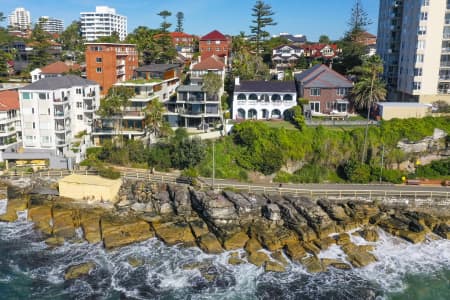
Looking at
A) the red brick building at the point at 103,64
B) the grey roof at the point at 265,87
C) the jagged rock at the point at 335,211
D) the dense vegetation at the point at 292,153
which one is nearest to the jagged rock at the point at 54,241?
the dense vegetation at the point at 292,153

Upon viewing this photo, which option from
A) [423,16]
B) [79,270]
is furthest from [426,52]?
[79,270]

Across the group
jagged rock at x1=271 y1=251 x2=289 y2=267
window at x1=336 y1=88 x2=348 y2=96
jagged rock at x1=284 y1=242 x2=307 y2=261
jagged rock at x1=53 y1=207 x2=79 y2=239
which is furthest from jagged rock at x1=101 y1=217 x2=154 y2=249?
window at x1=336 y1=88 x2=348 y2=96

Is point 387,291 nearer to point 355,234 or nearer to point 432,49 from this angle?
point 355,234

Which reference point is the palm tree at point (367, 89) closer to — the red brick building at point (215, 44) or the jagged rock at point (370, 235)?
the jagged rock at point (370, 235)

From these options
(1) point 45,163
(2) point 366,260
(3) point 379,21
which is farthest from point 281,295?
(3) point 379,21

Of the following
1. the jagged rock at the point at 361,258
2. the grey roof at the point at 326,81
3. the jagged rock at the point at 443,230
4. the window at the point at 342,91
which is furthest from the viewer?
the window at the point at 342,91

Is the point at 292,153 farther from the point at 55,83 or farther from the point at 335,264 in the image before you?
the point at 55,83
